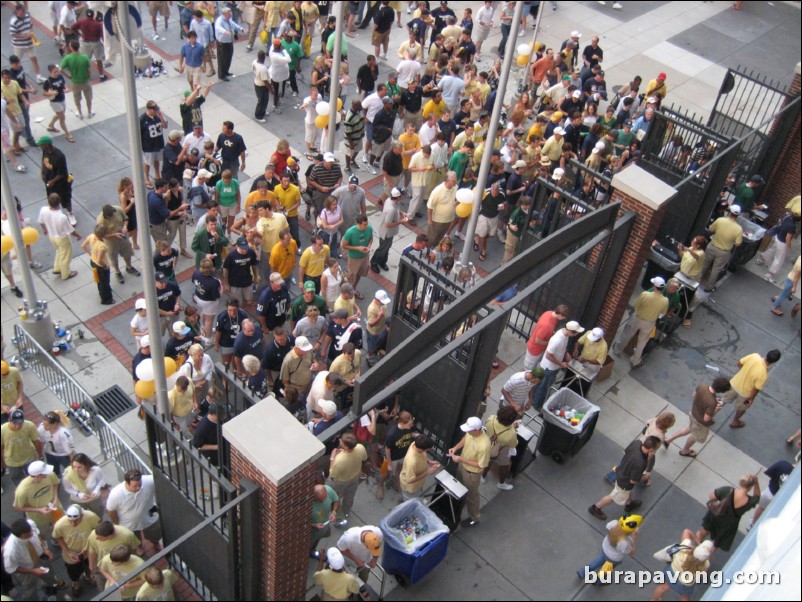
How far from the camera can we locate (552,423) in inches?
483

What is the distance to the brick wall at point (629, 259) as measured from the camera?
508 inches

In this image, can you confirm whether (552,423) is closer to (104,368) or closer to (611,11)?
(104,368)

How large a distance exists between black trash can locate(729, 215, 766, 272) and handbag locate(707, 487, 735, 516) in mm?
7243

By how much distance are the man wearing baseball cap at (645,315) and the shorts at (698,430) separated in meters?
1.83

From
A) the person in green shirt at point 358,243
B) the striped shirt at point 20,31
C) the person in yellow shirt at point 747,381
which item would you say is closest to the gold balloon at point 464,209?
the person in green shirt at point 358,243

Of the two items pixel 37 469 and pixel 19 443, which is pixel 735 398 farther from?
pixel 19 443

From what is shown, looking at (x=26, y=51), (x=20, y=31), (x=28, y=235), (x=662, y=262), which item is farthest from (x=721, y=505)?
(x=26, y=51)

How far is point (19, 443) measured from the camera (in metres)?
10.9

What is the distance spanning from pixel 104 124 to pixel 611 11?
1723cm

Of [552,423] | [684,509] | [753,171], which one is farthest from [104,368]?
[753,171]

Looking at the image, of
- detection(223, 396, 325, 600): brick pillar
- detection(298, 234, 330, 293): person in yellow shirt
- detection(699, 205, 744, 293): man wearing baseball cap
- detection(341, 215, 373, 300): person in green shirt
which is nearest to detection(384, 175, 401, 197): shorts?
detection(341, 215, 373, 300): person in green shirt

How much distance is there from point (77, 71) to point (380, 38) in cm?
817

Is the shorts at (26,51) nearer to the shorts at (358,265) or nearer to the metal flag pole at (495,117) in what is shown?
Result: the shorts at (358,265)

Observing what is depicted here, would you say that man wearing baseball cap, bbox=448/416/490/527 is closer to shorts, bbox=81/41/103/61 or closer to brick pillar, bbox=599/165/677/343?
brick pillar, bbox=599/165/677/343
